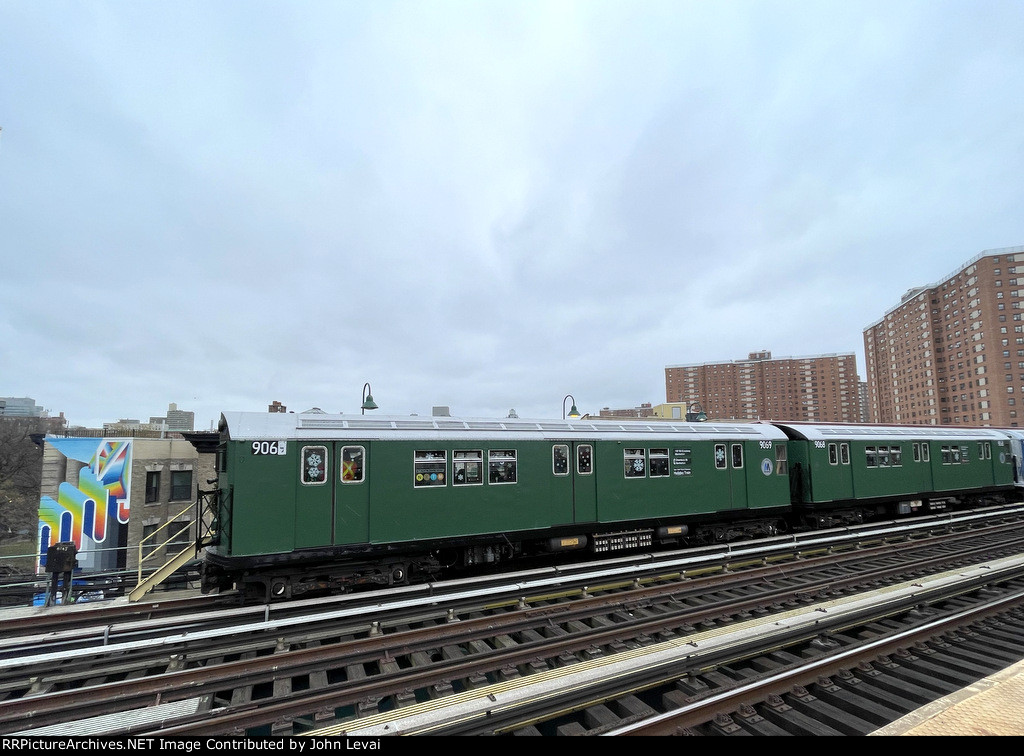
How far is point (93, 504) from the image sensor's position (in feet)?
59.8

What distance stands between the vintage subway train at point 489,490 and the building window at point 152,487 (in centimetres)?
1243

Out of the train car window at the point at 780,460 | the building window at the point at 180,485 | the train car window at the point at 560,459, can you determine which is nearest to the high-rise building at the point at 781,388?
the train car window at the point at 780,460

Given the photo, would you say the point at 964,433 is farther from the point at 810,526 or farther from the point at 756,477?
the point at 756,477

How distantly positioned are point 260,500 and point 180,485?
1467 centimetres

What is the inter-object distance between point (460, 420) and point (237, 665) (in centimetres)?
619

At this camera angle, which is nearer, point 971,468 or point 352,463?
point 352,463

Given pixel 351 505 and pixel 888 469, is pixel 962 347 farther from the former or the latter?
pixel 351 505

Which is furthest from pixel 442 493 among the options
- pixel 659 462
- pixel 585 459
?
pixel 659 462

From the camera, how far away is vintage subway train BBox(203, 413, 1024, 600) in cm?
917

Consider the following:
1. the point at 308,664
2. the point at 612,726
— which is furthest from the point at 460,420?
the point at 612,726

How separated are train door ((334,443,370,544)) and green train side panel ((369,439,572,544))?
0.15 metres

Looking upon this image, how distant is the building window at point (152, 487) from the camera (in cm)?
1919

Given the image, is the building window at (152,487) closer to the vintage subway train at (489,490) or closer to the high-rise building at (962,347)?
the vintage subway train at (489,490)

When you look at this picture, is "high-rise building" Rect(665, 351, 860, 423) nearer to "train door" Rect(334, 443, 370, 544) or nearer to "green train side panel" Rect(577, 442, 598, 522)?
"green train side panel" Rect(577, 442, 598, 522)
